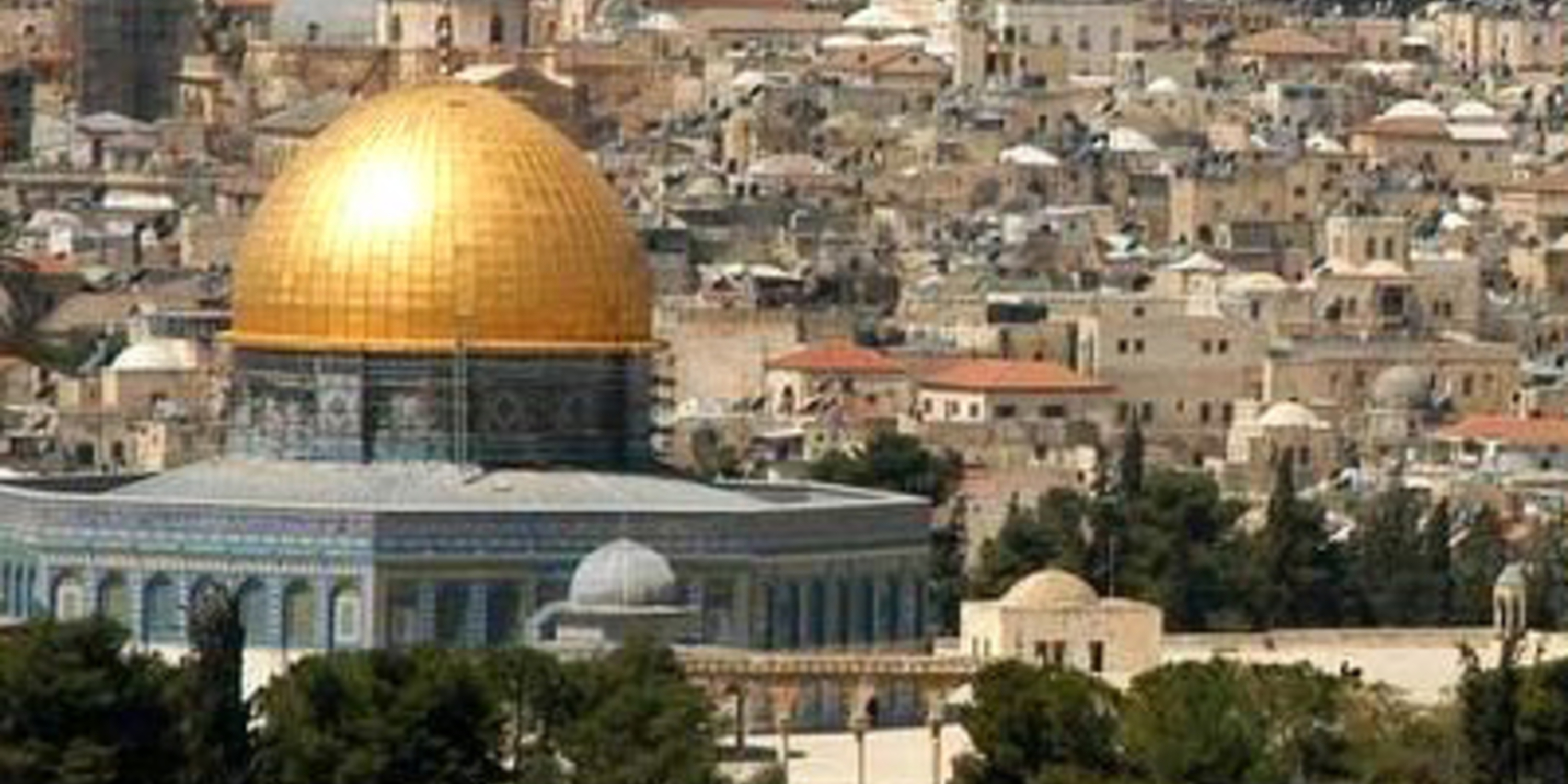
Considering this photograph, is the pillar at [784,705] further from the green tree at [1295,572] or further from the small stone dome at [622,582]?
the green tree at [1295,572]

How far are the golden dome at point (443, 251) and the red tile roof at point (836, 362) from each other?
3680 centimetres

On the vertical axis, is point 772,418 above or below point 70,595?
below

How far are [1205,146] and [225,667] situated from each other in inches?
3392

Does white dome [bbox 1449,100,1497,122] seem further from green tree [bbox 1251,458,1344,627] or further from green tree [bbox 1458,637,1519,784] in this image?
green tree [bbox 1458,637,1519,784]

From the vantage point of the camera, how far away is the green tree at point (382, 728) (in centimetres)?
7481

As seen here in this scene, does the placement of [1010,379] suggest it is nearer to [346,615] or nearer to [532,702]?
[346,615]

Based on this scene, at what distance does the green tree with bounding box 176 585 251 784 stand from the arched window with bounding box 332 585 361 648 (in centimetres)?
820

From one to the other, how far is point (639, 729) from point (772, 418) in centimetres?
4461

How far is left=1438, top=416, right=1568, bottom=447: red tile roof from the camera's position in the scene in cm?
12131

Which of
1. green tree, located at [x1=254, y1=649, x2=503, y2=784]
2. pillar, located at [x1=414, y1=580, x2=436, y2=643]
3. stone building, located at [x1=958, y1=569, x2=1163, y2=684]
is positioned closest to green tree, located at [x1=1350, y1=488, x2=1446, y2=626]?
stone building, located at [x1=958, y1=569, x2=1163, y2=684]

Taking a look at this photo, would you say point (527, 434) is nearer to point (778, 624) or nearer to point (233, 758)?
point (778, 624)

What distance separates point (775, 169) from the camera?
15325 centimetres

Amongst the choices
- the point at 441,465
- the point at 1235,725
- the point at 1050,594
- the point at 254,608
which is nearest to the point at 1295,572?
the point at 1050,594

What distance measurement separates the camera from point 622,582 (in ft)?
270
